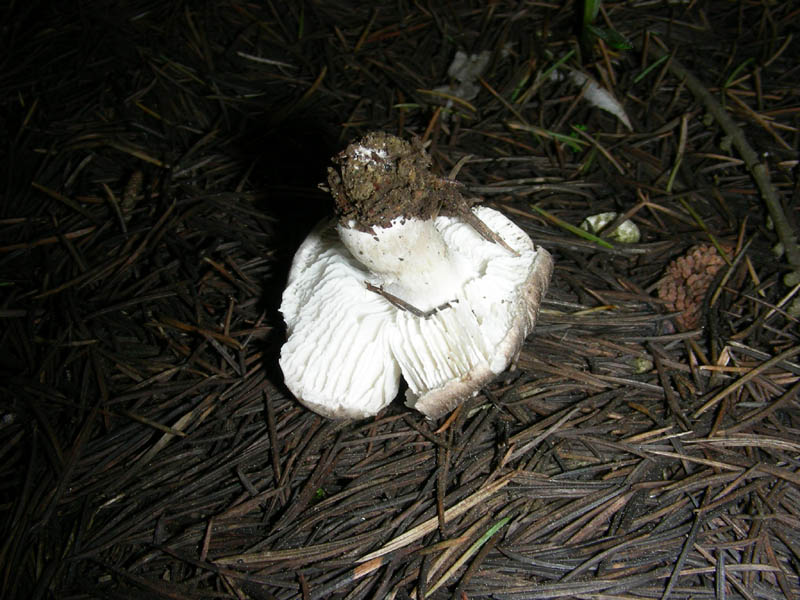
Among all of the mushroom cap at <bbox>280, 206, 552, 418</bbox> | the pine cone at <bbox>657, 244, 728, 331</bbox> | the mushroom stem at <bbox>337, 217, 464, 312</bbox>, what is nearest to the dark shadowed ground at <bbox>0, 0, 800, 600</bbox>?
the pine cone at <bbox>657, 244, 728, 331</bbox>

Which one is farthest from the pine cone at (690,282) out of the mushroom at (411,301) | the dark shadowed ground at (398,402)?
the mushroom at (411,301)


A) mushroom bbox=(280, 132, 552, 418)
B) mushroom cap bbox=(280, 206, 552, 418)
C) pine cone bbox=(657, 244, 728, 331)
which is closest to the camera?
mushroom bbox=(280, 132, 552, 418)

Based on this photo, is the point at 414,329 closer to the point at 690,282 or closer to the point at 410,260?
the point at 410,260

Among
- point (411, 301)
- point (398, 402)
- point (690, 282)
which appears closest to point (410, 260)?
point (411, 301)

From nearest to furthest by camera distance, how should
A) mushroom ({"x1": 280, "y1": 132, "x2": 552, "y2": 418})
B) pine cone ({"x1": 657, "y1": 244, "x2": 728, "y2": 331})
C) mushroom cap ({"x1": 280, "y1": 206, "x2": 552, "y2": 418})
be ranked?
mushroom ({"x1": 280, "y1": 132, "x2": 552, "y2": 418})
mushroom cap ({"x1": 280, "y1": 206, "x2": 552, "y2": 418})
pine cone ({"x1": 657, "y1": 244, "x2": 728, "y2": 331})

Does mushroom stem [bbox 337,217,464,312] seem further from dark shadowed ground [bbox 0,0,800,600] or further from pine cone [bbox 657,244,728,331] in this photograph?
pine cone [bbox 657,244,728,331]

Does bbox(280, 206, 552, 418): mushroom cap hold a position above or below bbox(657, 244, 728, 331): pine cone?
above

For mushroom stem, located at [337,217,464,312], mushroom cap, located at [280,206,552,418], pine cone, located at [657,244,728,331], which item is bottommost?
pine cone, located at [657,244,728,331]

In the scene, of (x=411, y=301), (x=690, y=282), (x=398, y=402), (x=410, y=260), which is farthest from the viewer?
(x=690, y=282)

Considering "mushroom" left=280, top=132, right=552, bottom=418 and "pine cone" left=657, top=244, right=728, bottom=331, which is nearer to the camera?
"mushroom" left=280, top=132, right=552, bottom=418
